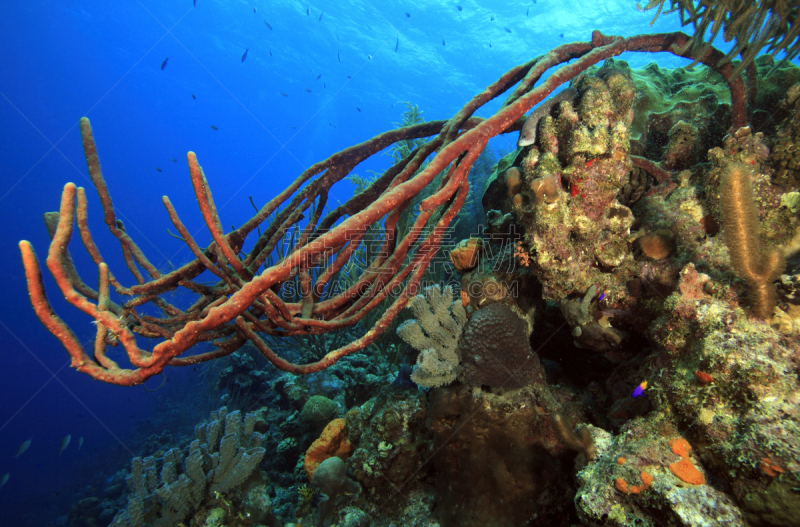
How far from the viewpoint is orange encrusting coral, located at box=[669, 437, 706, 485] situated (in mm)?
1617

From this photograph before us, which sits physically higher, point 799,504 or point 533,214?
point 533,214

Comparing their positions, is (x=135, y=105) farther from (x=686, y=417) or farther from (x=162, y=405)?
(x=686, y=417)

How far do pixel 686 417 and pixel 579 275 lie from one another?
1.15 m

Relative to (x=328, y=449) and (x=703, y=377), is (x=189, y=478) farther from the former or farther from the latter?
(x=703, y=377)

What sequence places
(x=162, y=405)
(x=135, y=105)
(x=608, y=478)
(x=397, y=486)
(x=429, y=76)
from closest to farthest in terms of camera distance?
1. (x=608, y=478)
2. (x=397, y=486)
3. (x=162, y=405)
4. (x=429, y=76)
5. (x=135, y=105)

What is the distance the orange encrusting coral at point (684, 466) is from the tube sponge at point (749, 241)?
90 centimetres

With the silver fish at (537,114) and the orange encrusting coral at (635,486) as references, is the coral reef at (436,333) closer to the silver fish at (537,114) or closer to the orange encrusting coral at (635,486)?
the orange encrusting coral at (635,486)

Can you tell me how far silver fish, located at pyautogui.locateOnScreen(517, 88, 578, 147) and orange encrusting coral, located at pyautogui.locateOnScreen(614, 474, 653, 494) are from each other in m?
2.50

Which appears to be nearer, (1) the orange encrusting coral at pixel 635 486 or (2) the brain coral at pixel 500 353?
(1) the orange encrusting coral at pixel 635 486

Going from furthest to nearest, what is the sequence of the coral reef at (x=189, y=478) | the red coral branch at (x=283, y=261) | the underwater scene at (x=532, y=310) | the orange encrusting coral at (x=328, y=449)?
the orange encrusting coral at (x=328, y=449) < the coral reef at (x=189, y=478) < the underwater scene at (x=532, y=310) < the red coral branch at (x=283, y=261)

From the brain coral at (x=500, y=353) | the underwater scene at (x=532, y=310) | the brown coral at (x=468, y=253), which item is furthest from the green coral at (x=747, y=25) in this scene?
the brain coral at (x=500, y=353)

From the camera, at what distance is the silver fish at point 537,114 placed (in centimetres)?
263

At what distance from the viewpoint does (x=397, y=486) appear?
3301mm

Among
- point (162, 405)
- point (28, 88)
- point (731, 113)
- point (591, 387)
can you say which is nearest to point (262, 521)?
point (591, 387)
